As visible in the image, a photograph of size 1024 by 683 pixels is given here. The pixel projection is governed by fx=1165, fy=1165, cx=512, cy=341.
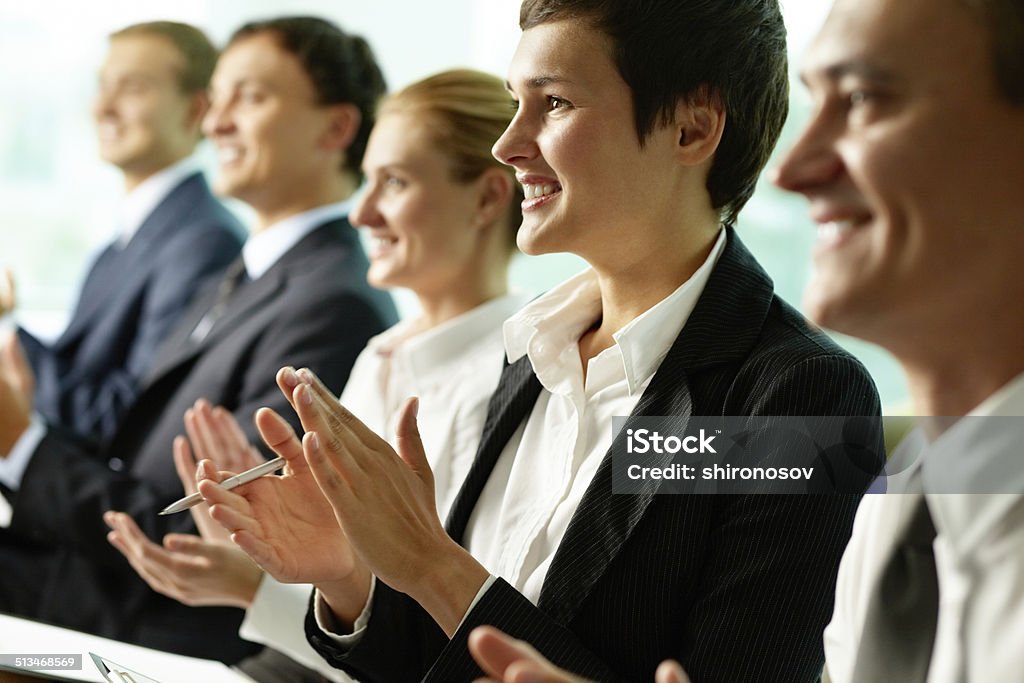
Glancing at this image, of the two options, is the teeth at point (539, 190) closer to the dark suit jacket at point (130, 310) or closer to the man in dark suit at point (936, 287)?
the man in dark suit at point (936, 287)

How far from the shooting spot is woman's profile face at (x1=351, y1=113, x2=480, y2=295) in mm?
1738

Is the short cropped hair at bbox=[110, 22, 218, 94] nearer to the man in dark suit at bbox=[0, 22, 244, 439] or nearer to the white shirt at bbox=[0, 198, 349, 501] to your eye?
the man in dark suit at bbox=[0, 22, 244, 439]

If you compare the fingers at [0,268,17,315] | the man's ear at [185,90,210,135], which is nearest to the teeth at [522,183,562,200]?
the fingers at [0,268,17,315]

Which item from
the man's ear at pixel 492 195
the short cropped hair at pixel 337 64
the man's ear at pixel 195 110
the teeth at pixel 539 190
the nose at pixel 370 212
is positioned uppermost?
the short cropped hair at pixel 337 64

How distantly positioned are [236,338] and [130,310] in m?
0.75

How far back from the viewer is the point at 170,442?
81.3 inches

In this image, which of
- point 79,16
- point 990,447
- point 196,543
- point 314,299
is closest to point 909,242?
point 990,447

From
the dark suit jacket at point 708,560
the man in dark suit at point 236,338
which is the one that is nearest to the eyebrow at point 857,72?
the dark suit jacket at point 708,560

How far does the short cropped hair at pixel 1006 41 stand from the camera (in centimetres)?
77

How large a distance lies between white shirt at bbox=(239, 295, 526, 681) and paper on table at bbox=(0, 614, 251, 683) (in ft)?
0.60

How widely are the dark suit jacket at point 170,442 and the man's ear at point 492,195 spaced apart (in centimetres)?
38

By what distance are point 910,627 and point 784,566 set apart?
0.24 meters

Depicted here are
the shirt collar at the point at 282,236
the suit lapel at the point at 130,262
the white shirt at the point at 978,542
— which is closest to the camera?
the white shirt at the point at 978,542

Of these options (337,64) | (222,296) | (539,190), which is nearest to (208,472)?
(539,190)
